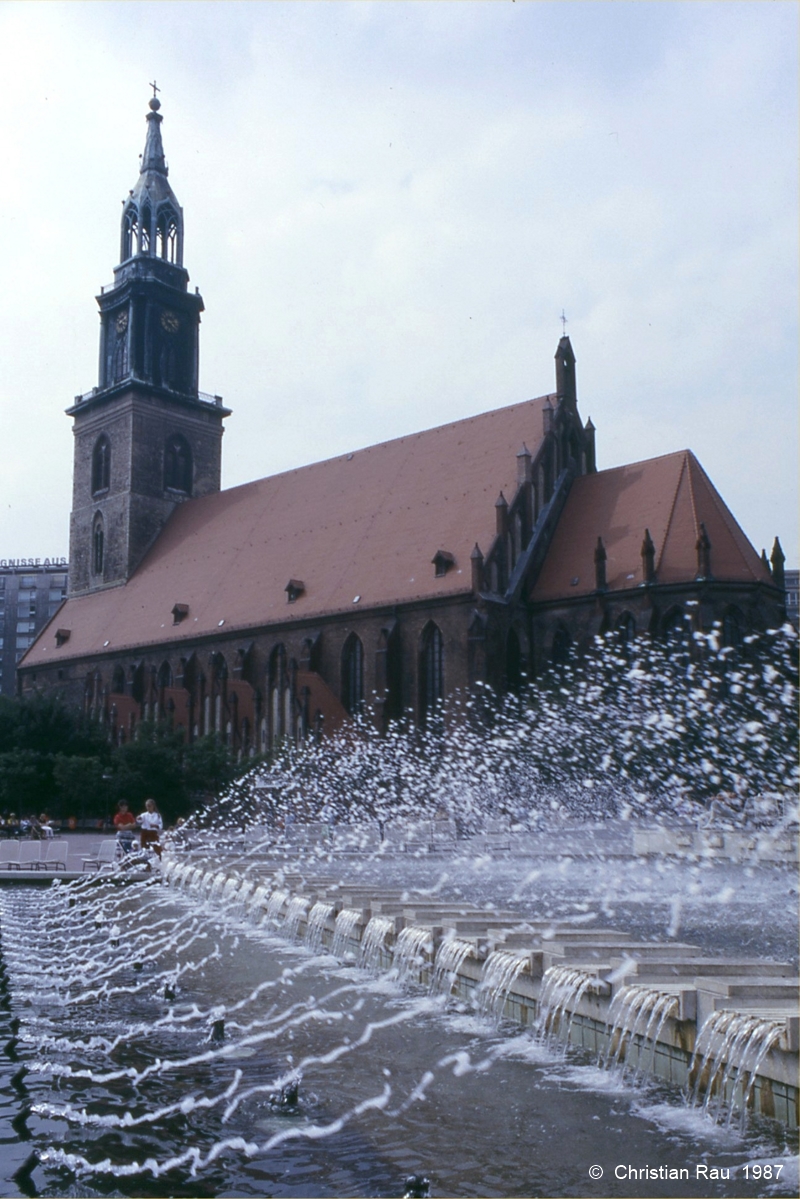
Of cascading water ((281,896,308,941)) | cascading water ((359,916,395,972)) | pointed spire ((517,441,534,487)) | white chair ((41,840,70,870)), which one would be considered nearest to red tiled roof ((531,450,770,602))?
pointed spire ((517,441,534,487))

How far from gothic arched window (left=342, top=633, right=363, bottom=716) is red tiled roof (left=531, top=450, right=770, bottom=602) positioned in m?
6.60

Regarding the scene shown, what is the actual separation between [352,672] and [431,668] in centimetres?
368

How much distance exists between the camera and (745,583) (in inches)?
1399

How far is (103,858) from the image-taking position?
83.4 feet

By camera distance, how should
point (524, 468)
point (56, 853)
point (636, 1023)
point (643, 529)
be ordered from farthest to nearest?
point (524, 468) → point (643, 529) → point (56, 853) → point (636, 1023)

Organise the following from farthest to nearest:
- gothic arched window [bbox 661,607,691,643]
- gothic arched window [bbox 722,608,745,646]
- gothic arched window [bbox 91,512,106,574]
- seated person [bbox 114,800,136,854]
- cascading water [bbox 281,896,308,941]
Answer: gothic arched window [bbox 91,512,106,574] → gothic arched window [bbox 722,608,745,646] → gothic arched window [bbox 661,607,691,643] → seated person [bbox 114,800,136,854] → cascading water [bbox 281,896,308,941]

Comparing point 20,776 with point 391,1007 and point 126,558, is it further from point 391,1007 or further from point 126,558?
point 391,1007

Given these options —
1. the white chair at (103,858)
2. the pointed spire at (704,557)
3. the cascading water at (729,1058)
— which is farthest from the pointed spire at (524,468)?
the cascading water at (729,1058)

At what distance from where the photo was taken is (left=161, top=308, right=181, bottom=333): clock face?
181 feet

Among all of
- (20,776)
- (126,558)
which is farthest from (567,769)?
(126,558)

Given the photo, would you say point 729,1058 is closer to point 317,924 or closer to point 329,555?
point 317,924

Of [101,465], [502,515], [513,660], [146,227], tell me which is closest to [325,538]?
[502,515]

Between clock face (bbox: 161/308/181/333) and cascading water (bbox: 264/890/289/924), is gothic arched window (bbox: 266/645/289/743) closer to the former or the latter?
clock face (bbox: 161/308/181/333)

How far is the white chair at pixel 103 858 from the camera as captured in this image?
76.8 feet
